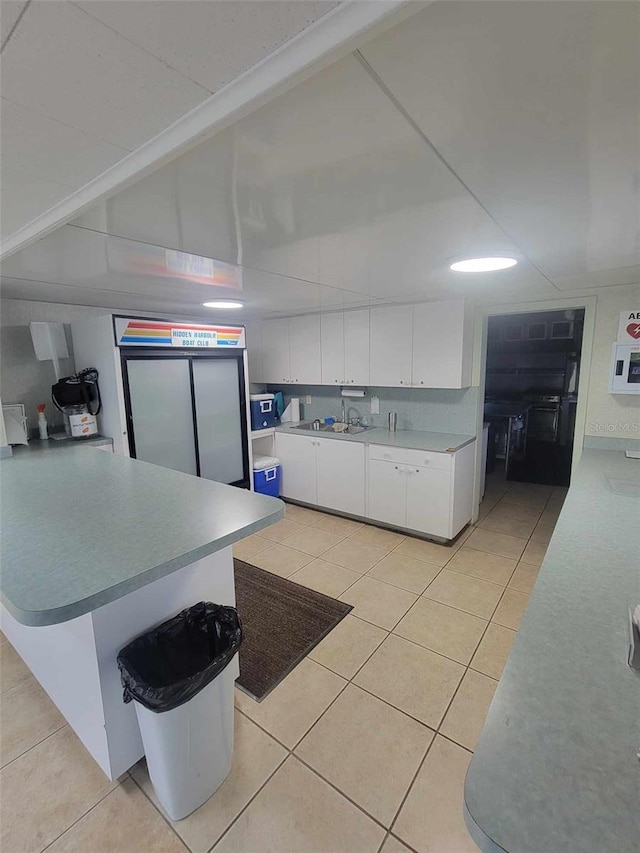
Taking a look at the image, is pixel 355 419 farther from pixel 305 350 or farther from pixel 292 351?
pixel 292 351

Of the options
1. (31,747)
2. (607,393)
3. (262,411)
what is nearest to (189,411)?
(262,411)

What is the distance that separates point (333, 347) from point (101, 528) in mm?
3115

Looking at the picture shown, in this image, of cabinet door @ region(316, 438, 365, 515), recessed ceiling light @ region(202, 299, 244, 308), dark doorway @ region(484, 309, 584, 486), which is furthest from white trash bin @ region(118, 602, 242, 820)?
dark doorway @ region(484, 309, 584, 486)

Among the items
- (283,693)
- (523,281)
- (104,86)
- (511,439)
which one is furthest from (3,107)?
(511,439)

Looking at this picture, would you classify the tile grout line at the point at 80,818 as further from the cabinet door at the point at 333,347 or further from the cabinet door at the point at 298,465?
the cabinet door at the point at 333,347

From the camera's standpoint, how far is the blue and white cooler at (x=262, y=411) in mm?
4242

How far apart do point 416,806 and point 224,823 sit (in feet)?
2.33

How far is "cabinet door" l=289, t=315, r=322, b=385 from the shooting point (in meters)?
4.28

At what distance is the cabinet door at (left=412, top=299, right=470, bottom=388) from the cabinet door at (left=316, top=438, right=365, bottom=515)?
95cm

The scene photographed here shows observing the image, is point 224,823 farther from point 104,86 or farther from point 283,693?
point 104,86

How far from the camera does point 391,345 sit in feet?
12.3

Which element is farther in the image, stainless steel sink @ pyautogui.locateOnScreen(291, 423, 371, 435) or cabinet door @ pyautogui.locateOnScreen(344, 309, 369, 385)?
stainless steel sink @ pyautogui.locateOnScreen(291, 423, 371, 435)

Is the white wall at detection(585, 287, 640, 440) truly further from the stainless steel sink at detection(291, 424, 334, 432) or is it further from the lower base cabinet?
the stainless steel sink at detection(291, 424, 334, 432)

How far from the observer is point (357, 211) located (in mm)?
1371
